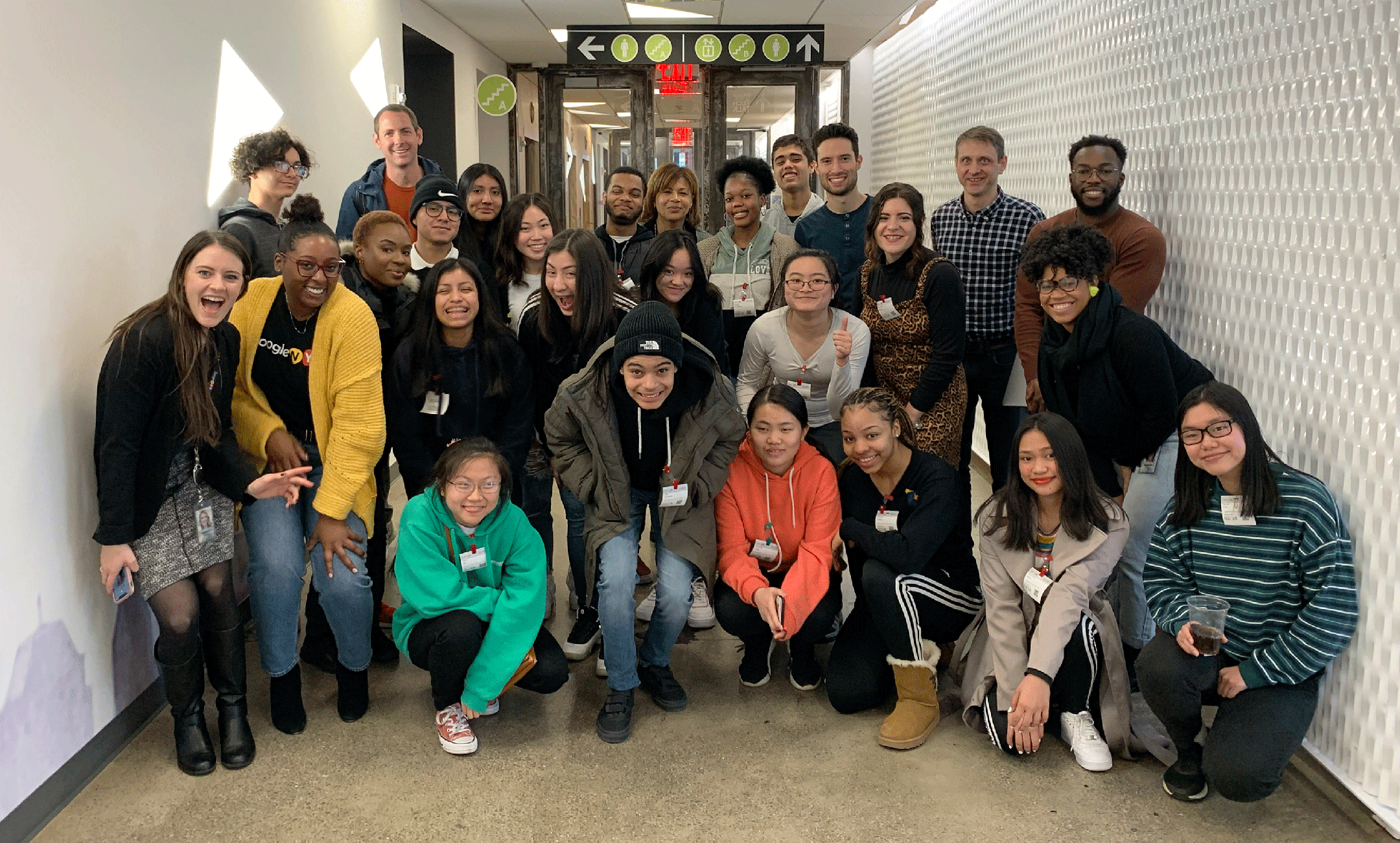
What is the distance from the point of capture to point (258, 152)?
383 cm

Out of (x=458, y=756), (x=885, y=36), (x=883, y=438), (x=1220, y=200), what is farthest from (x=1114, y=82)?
(x=885, y=36)

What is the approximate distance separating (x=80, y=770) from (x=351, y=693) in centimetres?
72

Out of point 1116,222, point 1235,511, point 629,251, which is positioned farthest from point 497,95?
point 1235,511

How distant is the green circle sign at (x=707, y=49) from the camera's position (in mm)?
9289

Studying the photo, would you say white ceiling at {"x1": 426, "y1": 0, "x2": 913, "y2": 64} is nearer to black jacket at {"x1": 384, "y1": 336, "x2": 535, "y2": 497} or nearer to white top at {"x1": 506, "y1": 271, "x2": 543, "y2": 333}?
white top at {"x1": 506, "y1": 271, "x2": 543, "y2": 333}

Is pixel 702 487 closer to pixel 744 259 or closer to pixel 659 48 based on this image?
pixel 744 259

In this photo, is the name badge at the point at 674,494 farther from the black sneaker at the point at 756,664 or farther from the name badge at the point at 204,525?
the name badge at the point at 204,525

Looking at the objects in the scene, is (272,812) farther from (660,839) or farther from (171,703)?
(660,839)

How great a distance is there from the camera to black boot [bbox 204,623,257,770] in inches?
116

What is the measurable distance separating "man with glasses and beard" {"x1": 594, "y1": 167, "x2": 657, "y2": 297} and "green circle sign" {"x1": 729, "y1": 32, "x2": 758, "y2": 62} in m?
5.28

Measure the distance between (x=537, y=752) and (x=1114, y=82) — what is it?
Answer: 3.35 meters

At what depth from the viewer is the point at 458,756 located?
9.86 feet

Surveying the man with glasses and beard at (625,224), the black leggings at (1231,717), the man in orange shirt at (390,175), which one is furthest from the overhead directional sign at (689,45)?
the black leggings at (1231,717)

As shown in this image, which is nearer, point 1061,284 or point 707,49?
point 1061,284
